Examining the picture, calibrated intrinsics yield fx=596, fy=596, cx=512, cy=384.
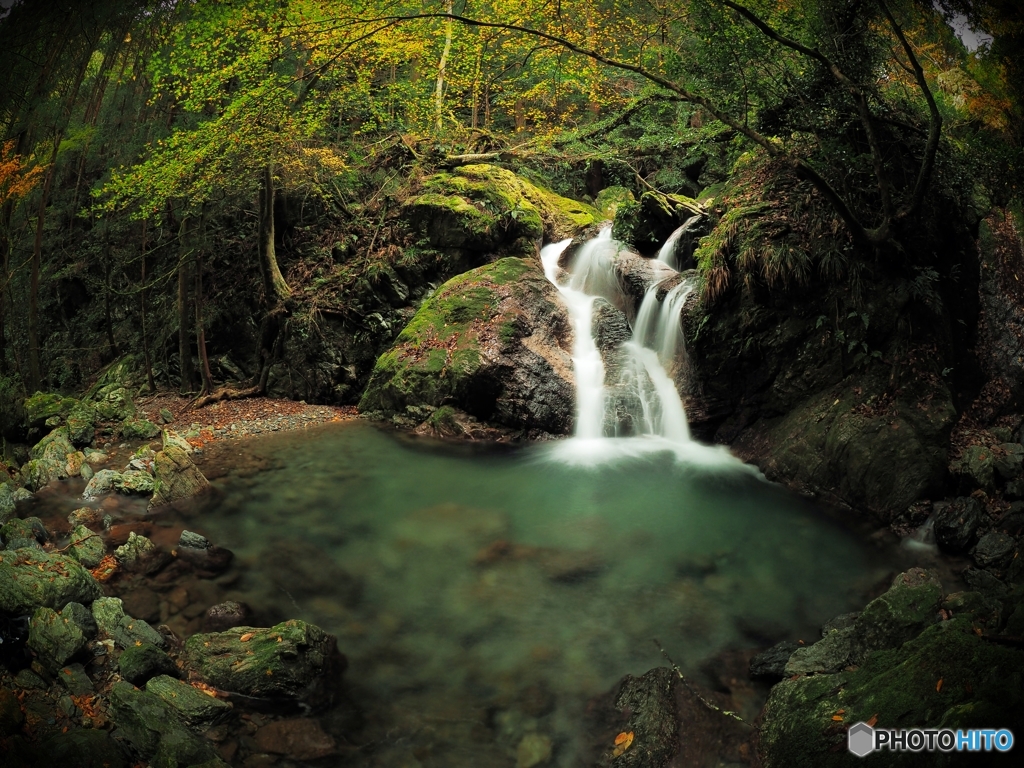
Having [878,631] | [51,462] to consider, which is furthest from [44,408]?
[878,631]

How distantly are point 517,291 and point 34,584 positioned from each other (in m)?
8.48

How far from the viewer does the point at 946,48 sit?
6.79 meters

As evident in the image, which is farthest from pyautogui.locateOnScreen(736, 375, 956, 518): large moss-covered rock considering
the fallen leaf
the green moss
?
the green moss

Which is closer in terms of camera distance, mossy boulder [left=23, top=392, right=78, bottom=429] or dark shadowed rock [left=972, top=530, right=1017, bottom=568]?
dark shadowed rock [left=972, top=530, right=1017, bottom=568]

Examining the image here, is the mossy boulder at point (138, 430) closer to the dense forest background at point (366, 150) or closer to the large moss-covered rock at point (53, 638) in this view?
the dense forest background at point (366, 150)

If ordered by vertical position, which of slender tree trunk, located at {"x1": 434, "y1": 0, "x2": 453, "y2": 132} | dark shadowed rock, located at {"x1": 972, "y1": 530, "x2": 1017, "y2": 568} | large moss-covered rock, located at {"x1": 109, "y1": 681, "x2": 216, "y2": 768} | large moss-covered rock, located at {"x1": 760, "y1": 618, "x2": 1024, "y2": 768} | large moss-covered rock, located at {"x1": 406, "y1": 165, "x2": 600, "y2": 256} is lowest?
large moss-covered rock, located at {"x1": 109, "y1": 681, "x2": 216, "y2": 768}

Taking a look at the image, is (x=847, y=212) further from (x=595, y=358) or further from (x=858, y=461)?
(x=595, y=358)

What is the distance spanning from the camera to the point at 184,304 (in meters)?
13.0

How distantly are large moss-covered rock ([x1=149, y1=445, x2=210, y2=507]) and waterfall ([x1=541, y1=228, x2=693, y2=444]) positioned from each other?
5.70 metres

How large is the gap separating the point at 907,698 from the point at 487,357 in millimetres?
8044

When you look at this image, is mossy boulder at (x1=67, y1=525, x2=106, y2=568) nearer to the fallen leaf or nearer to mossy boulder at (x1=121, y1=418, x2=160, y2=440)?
mossy boulder at (x1=121, y1=418, x2=160, y2=440)

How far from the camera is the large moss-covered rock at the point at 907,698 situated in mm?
2523

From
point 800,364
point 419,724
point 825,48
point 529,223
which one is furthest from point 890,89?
point 419,724

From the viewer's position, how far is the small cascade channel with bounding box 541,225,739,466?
31.6 feet
